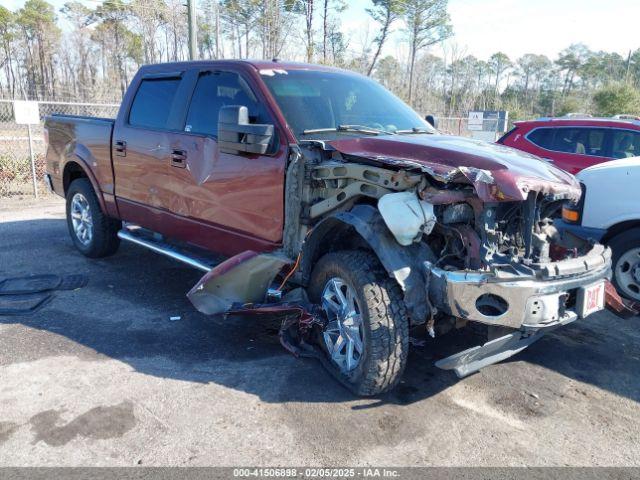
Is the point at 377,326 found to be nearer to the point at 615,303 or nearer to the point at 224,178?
the point at 615,303

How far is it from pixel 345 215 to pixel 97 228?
386cm

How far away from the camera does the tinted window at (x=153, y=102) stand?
5.06 metres

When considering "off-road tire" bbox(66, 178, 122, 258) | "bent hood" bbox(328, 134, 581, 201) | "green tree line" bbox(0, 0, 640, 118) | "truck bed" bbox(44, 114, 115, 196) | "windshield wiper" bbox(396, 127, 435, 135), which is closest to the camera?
"bent hood" bbox(328, 134, 581, 201)

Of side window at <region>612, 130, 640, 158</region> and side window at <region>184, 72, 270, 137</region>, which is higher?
side window at <region>184, 72, 270, 137</region>

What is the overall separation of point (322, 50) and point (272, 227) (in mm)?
19504

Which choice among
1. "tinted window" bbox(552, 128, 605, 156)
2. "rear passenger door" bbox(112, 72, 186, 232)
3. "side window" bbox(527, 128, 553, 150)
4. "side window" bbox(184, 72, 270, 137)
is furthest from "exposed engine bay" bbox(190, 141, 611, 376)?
"side window" bbox(527, 128, 553, 150)

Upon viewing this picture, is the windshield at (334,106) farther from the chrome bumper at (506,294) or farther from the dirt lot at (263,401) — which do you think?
the dirt lot at (263,401)

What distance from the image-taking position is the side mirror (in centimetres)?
376

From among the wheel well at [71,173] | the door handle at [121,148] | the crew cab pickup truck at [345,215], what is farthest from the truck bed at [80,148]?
the crew cab pickup truck at [345,215]

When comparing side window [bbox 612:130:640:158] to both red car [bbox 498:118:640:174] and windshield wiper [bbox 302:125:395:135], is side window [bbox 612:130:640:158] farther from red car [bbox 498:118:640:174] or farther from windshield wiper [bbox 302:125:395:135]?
windshield wiper [bbox 302:125:395:135]

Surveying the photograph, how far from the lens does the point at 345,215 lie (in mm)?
3426

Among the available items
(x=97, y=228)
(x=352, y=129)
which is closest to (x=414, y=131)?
(x=352, y=129)

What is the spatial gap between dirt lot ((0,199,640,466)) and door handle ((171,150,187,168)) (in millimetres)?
1292

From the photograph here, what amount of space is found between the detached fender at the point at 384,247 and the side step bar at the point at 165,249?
1235 millimetres
